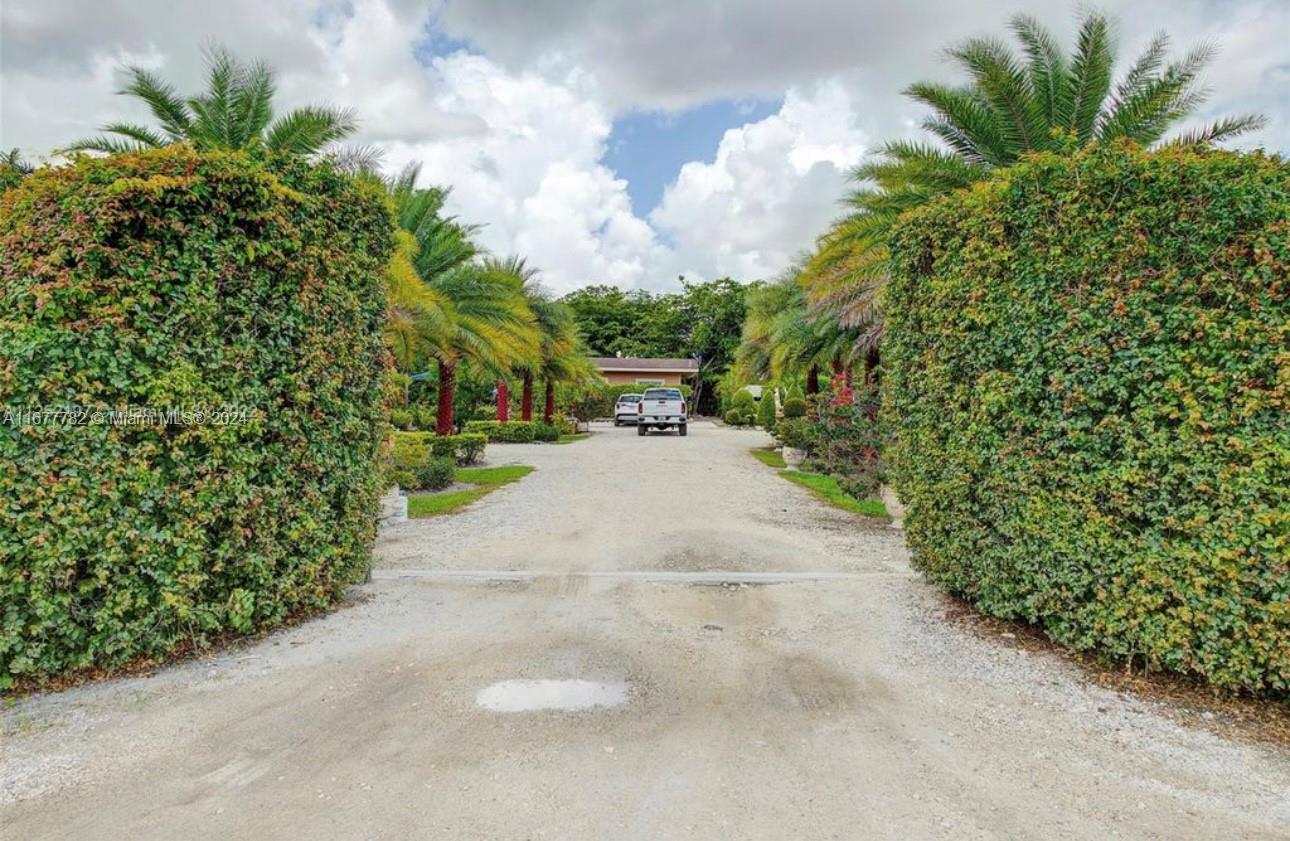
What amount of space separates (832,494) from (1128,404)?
8.05 meters

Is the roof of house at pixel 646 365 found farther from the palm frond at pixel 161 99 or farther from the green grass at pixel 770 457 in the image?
the palm frond at pixel 161 99

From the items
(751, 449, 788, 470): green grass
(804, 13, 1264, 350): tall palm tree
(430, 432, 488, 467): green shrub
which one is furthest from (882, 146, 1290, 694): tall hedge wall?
(430, 432, 488, 467): green shrub

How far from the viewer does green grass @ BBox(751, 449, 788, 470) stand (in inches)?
661

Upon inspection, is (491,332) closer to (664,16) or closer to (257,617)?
(664,16)

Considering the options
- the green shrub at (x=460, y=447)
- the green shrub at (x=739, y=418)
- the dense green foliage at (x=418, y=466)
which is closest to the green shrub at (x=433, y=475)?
the dense green foliage at (x=418, y=466)

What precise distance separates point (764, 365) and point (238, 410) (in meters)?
18.2

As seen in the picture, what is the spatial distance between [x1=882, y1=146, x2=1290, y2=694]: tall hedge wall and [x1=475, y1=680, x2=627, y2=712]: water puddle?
2.74 meters

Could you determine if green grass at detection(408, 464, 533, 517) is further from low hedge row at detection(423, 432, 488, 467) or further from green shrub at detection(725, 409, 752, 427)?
green shrub at detection(725, 409, 752, 427)

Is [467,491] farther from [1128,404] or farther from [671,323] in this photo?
[671,323]

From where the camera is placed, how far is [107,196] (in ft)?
11.6

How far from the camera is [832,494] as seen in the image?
38.2 ft

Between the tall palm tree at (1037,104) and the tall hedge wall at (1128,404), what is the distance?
4039 mm

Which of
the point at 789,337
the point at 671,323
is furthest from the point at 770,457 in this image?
the point at 671,323

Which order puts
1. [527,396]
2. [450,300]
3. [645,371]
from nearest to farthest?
[450,300] < [527,396] < [645,371]
